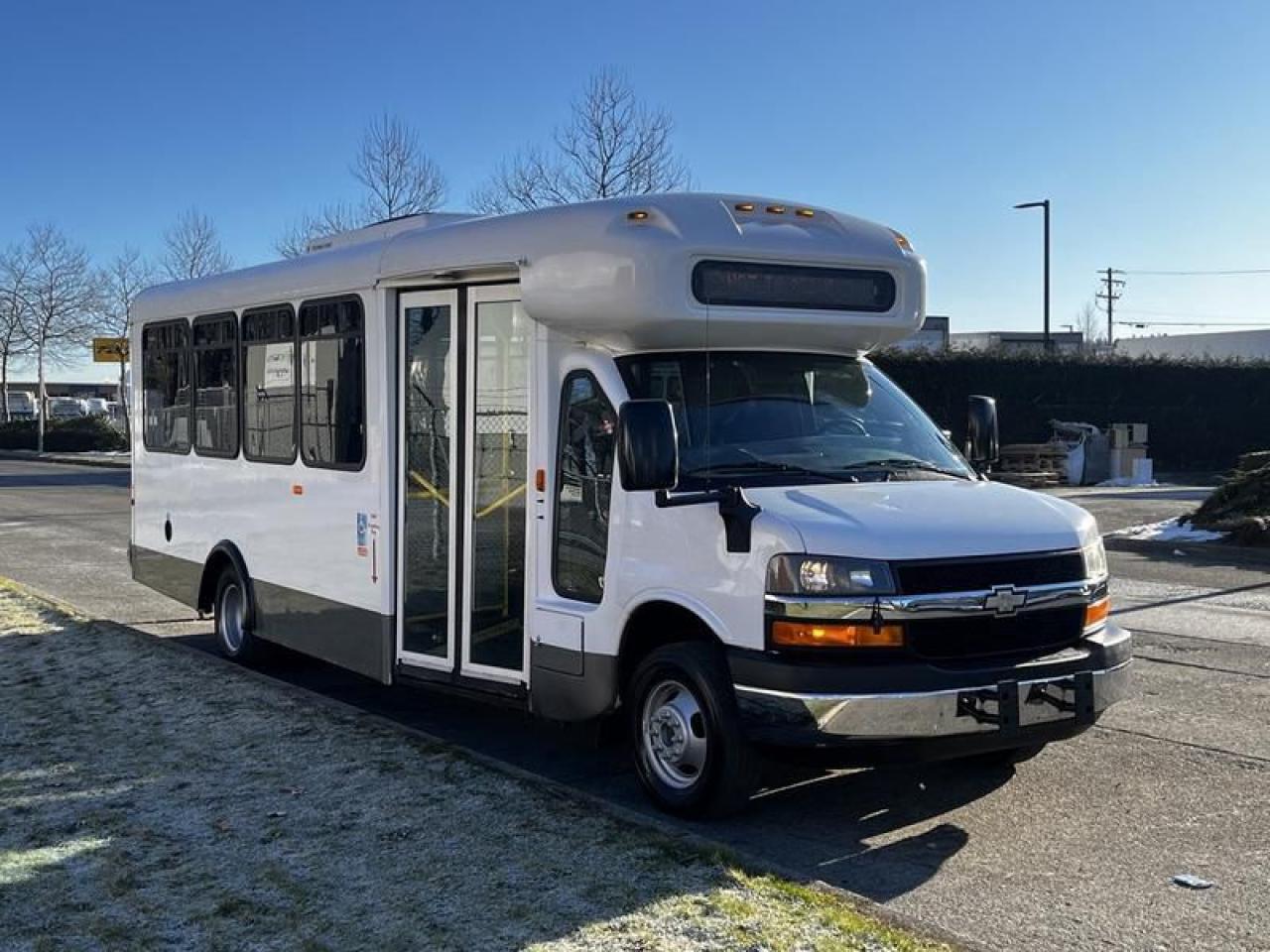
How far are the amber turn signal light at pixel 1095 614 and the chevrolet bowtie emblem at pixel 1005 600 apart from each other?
438mm

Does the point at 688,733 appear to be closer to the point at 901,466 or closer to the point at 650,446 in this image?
the point at 650,446

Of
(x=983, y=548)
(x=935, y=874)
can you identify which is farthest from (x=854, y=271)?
(x=935, y=874)

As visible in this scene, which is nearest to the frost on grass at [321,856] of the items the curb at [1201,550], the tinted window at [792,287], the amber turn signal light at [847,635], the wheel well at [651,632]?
the wheel well at [651,632]

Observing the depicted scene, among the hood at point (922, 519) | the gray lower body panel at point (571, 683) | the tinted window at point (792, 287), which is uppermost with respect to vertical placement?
the tinted window at point (792, 287)

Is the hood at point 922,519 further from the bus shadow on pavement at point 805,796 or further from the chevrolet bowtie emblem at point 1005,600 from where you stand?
the bus shadow on pavement at point 805,796

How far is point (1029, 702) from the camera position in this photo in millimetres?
5324

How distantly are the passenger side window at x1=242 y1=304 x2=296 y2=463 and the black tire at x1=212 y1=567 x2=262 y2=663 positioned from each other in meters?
1.01

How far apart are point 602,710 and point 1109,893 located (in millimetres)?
2356

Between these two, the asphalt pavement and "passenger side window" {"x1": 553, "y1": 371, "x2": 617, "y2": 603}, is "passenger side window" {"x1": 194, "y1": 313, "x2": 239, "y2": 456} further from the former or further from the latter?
"passenger side window" {"x1": 553, "y1": 371, "x2": 617, "y2": 603}

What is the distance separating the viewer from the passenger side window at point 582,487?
20.1 ft

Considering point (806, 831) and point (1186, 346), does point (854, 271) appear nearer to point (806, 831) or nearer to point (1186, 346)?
point (806, 831)

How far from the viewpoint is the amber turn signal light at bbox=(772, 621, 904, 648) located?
514cm

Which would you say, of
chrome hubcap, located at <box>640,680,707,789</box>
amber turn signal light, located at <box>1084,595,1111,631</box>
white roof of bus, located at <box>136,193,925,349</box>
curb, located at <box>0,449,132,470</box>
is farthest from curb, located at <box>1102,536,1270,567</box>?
curb, located at <box>0,449,132,470</box>

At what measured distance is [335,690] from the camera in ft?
29.1
